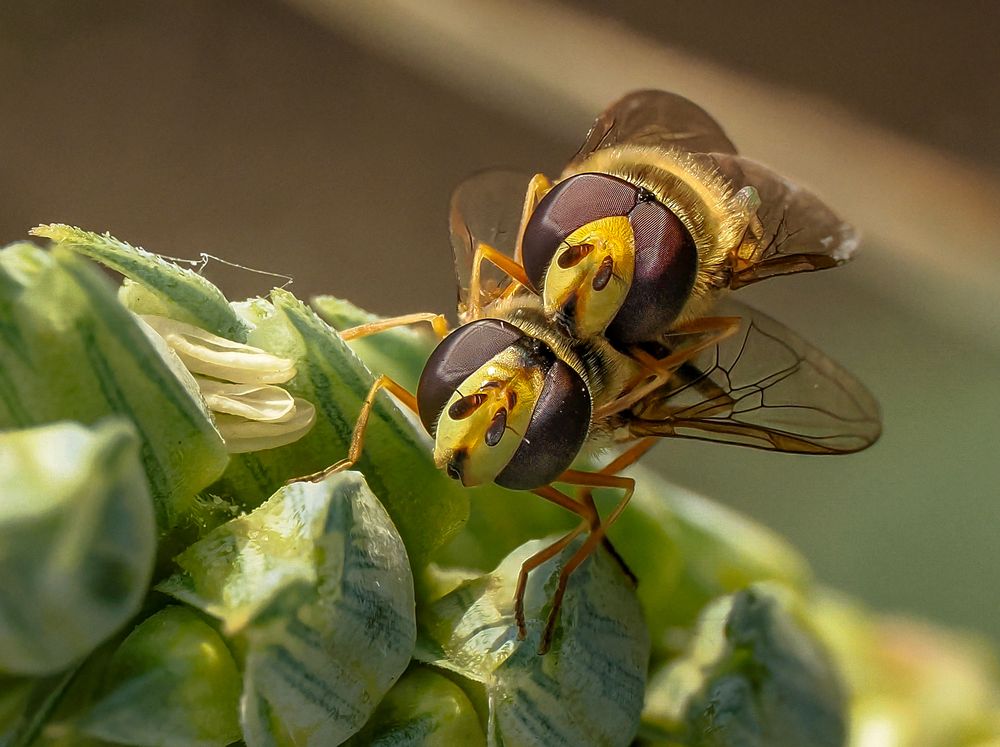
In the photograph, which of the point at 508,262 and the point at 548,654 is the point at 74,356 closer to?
the point at 548,654

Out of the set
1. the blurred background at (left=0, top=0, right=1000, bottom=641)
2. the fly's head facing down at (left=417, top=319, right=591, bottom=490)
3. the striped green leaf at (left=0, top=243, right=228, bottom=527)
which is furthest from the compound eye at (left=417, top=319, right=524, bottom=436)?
the blurred background at (left=0, top=0, right=1000, bottom=641)

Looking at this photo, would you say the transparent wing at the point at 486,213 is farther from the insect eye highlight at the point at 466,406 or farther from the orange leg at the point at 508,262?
the insect eye highlight at the point at 466,406

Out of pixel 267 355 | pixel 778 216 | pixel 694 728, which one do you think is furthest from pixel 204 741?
pixel 778 216

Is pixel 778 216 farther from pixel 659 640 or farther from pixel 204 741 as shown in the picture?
pixel 204 741

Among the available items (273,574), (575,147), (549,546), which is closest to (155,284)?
(273,574)

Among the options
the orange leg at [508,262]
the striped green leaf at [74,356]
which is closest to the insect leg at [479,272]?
the orange leg at [508,262]

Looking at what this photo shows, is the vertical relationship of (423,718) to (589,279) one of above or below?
below
